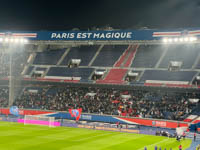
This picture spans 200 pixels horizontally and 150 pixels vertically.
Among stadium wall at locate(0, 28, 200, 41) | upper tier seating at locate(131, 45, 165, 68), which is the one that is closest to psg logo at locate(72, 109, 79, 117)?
stadium wall at locate(0, 28, 200, 41)

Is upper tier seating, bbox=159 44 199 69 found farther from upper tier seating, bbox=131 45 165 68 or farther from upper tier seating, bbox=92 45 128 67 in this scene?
upper tier seating, bbox=92 45 128 67

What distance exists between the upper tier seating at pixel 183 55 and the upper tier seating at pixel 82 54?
50.7 feet

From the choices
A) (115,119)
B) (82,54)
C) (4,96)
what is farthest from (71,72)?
(115,119)

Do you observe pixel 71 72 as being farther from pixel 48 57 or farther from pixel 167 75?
pixel 167 75

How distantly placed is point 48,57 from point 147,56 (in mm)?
21759

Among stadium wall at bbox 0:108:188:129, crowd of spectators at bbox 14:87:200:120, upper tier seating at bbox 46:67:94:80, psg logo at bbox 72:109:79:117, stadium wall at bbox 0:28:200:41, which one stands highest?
stadium wall at bbox 0:28:200:41

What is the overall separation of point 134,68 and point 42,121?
19.9 m

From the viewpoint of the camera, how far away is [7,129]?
39.5 metres

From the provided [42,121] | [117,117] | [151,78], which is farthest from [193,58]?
[42,121]

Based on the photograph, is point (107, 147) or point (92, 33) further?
point (92, 33)

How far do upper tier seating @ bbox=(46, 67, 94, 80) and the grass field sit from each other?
61.3 ft

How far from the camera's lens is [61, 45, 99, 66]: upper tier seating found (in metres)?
60.5

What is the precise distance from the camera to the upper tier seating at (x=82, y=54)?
60.5 m

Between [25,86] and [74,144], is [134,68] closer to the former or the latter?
[25,86]
